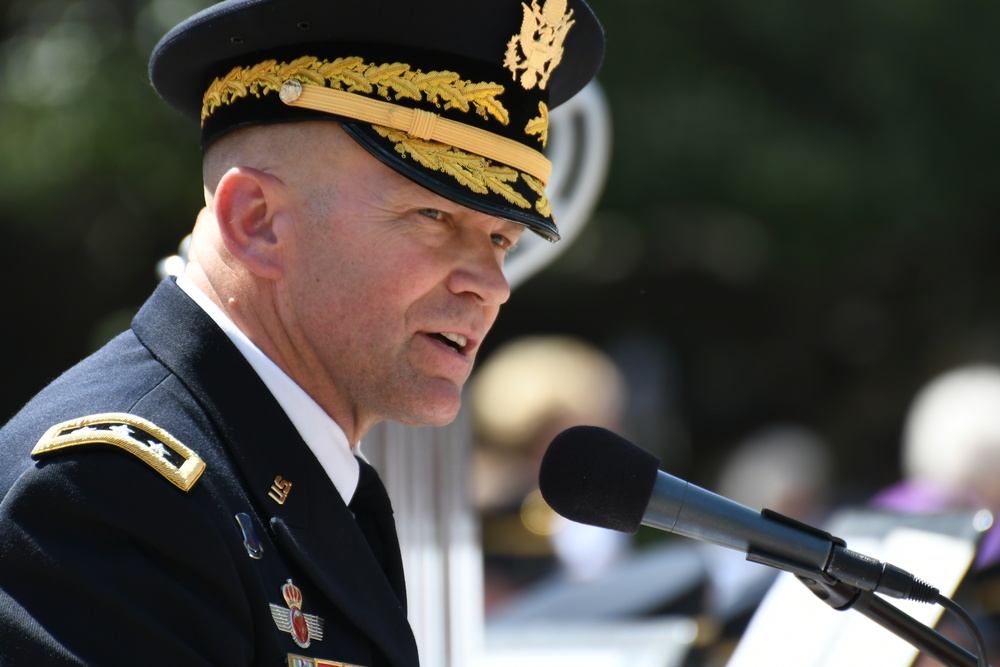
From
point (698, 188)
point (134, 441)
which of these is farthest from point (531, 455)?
point (134, 441)

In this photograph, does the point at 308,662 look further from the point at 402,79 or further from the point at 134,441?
the point at 402,79

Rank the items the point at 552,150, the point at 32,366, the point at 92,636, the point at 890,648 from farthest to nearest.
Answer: the point at 32,366 → the point at 552,150 → the point at 890,648 → the point at 92,636

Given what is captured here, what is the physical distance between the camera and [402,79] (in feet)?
6.98

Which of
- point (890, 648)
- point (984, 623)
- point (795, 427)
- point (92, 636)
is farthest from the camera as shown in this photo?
point (795, 427)

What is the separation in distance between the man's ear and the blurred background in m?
5.15

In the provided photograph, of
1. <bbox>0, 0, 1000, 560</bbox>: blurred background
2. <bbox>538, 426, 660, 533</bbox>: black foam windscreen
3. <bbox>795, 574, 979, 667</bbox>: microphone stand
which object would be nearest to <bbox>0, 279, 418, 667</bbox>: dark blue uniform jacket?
<bbox>538, 426, 660, 533</bbox>: black foam windscreen

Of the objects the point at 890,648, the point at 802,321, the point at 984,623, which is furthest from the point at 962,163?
the point at 890,648

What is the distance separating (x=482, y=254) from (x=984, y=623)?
91.4 inches

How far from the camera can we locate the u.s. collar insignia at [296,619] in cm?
185

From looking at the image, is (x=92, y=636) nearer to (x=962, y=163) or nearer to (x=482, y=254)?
(x=482, y=254)

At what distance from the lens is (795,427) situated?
36.0ft

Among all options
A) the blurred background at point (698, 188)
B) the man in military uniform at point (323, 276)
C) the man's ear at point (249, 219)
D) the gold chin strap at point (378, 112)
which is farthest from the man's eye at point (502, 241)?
the blurred background at point (698, 188)

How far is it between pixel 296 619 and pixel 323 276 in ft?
1.65

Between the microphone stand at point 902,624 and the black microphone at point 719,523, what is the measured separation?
0.02 meters
